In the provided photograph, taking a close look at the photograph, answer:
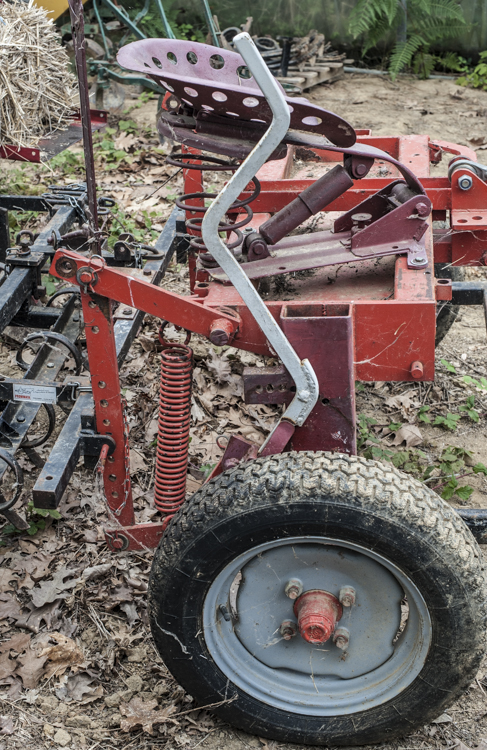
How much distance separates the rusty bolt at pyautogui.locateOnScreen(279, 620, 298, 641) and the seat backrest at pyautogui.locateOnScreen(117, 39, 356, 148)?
5.81ft

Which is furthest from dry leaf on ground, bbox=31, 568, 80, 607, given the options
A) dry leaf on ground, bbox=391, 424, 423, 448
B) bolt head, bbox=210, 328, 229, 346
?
dry leaf on ground, bbox=391, 424, 423, 448

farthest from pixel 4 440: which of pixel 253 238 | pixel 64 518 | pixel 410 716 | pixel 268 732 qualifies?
pixel 410 716

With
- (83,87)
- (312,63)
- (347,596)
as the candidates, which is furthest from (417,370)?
(312,63)

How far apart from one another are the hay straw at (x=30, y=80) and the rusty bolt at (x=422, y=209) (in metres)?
2.75

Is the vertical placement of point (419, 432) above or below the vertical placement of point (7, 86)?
below

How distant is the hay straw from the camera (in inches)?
184

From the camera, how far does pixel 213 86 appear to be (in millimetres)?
2479

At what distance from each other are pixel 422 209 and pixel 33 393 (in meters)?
1.85

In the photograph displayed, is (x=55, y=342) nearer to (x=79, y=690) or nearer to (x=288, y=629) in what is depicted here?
(x=79, y=690)

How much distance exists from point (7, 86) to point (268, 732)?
3.90m

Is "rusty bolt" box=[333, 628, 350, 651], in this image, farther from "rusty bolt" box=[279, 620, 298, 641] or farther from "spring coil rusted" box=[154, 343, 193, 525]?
"spring coil rusted" box=[154, 343, 193, 525]

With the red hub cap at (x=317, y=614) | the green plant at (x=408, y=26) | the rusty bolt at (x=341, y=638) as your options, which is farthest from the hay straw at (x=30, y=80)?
the green plant at (x=408, y=26)

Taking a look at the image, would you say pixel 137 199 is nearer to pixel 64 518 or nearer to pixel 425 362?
pixel 64 518

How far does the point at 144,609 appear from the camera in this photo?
3480 mm
